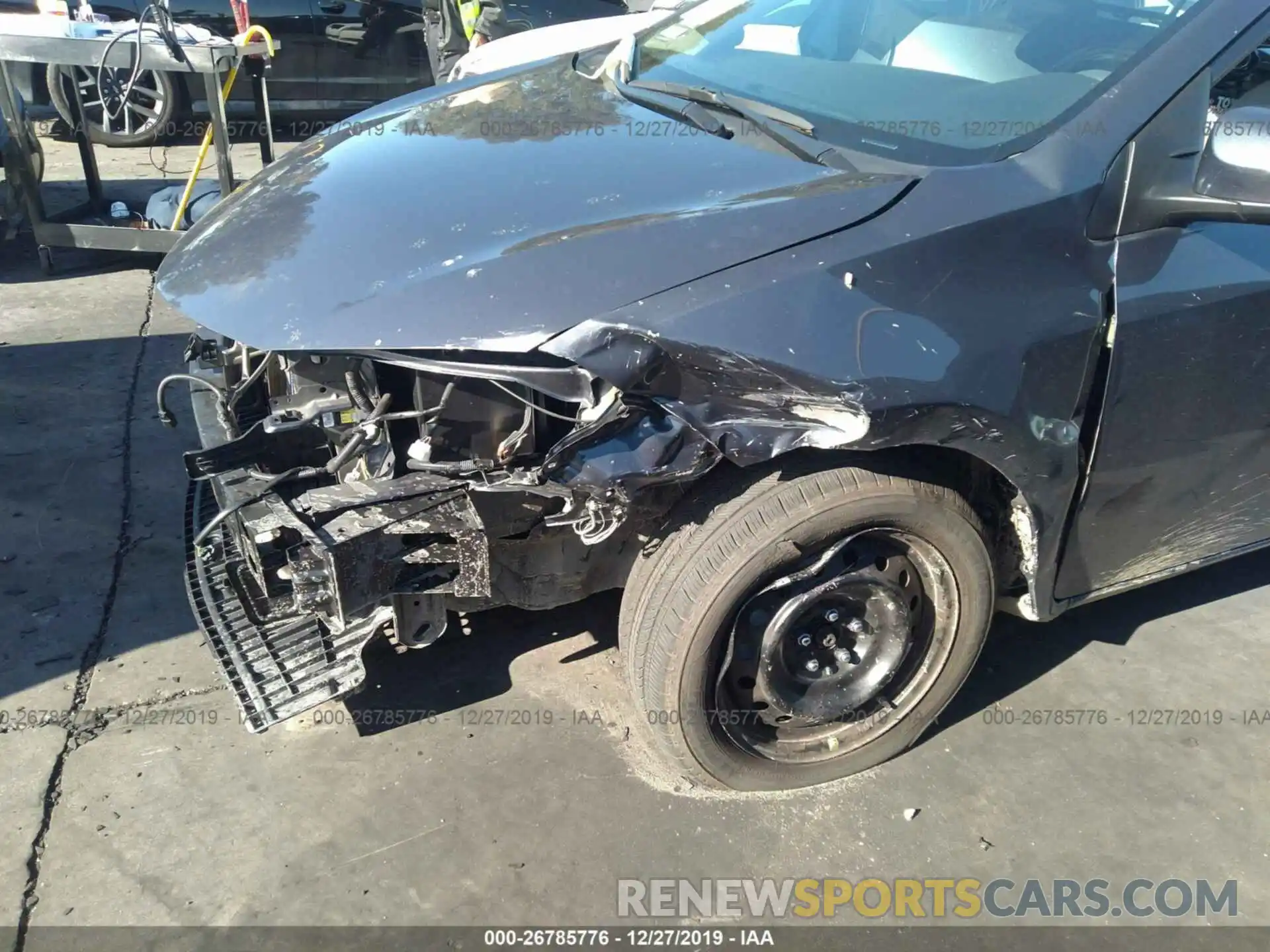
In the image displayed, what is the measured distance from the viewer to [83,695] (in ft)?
9.20

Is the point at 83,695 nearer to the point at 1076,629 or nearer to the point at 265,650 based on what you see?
the point at 265,650

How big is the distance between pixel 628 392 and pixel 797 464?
46 cm

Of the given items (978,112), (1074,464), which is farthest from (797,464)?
(978,112)

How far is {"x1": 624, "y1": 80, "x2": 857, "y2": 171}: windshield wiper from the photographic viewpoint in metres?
2.29

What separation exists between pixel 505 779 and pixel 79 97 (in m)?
5.44

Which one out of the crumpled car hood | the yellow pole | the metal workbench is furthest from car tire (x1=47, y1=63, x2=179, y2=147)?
the crumpled car hood

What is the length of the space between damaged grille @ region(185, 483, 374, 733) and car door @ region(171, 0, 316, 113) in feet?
22.1

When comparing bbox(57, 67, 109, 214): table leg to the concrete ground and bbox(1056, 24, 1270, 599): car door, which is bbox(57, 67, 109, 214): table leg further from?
bbox(1056, 24, 1270, 599): car door

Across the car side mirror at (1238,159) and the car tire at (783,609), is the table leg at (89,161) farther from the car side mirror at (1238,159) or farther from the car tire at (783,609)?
the car side mirror at (1238,159)

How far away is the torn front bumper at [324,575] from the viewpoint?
2.12m

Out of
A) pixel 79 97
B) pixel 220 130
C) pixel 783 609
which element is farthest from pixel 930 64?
pixel 79 97

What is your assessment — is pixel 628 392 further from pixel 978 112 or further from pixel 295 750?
pixel 295 750

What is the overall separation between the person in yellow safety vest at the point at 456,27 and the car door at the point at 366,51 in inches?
30.2

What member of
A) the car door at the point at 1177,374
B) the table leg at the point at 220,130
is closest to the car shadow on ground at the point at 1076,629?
the car door at the point at 1177,374
